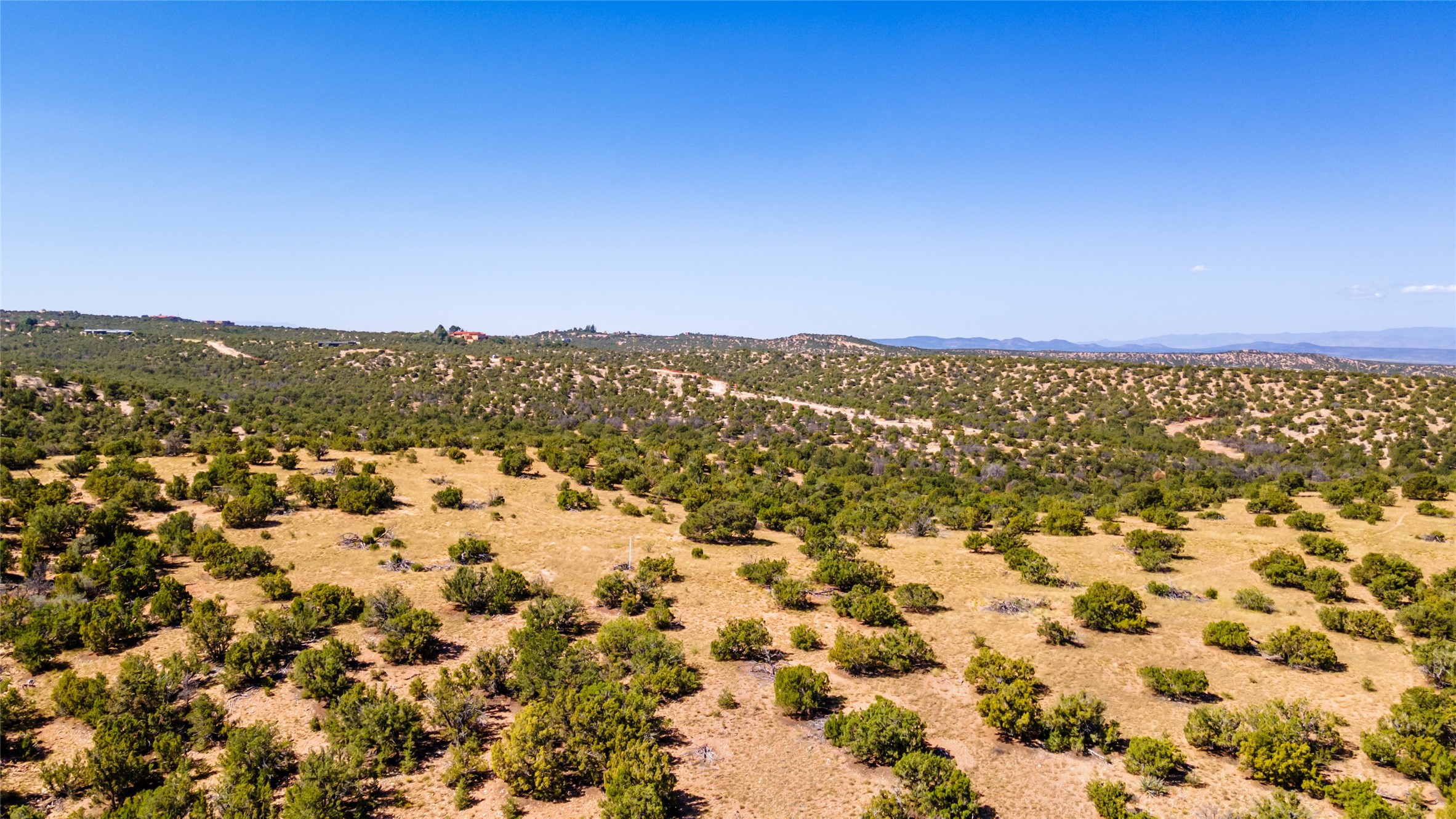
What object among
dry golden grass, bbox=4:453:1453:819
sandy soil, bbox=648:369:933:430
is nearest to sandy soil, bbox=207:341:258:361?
sandy soil, bbox=648:369:933:430

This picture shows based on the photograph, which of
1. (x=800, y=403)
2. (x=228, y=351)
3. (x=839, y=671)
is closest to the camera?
(x=839, y=671)

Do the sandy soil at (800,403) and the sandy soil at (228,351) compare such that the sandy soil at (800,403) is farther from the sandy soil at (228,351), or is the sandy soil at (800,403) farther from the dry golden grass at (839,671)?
the sandy soil at (228,351)

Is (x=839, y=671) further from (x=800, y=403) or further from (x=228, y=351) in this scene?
(x=228, y=351)

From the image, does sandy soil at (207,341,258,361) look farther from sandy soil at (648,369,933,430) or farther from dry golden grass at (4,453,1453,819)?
dry golden grass at (4,453,1453,819)

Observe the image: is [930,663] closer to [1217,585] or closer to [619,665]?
[619,665]

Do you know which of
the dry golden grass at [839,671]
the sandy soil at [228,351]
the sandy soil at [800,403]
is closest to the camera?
the dry golden grass at [839,671]

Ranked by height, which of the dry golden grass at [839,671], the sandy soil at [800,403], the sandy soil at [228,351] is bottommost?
the dry golden grass at [839,671]

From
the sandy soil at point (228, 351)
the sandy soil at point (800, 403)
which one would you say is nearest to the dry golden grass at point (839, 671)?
the sandy soil at point (800, 403)

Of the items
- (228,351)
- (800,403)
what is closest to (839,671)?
(800,403)

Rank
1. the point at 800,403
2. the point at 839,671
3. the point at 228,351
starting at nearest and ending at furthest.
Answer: the point at 839,671 → the point at 800,403 → the point at 228,351

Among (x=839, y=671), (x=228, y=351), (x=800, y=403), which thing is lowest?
(x=839, y=671)
